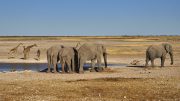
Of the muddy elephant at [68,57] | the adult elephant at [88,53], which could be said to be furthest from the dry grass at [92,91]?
Result: the adult elephant at [88,53]

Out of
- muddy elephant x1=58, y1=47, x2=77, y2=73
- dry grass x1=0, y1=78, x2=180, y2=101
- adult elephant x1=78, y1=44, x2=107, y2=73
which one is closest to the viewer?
dry grass x1=0, y1=78, x2=180, y2=101

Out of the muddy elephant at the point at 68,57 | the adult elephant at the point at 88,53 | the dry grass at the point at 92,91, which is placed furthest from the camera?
the adult elephant at the point at 88,53

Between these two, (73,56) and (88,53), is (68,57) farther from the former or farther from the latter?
(88,53)

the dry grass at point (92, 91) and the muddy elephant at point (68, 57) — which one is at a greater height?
the muddy elephant at point (68, 57)

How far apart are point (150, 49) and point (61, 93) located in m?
18.7

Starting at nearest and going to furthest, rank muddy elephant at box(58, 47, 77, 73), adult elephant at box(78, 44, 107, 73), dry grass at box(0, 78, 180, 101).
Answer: dry grass at box(0, 78, 180, 101)
muddy elephant at box(58, 47, 77, 73)
adult elephant at box(78, 44, 107, 73)

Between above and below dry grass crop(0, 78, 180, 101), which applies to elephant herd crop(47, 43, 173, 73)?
above

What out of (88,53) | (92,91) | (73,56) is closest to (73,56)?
(73,56)

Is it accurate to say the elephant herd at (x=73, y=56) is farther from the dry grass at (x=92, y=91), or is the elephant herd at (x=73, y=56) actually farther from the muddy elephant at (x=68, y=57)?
the dry grass at (x=92, y=91)

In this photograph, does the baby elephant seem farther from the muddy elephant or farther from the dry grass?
the dry grass

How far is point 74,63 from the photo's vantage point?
109 feet

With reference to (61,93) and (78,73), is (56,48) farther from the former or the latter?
(61,93)

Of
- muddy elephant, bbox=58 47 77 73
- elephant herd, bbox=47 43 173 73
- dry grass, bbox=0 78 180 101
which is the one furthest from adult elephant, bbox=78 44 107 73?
dry grass, bbox=0 78 180 101

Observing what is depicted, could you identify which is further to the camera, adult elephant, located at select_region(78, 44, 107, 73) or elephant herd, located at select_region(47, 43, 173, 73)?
adult elephant, located at select_region(78, 44, 107, 73)
